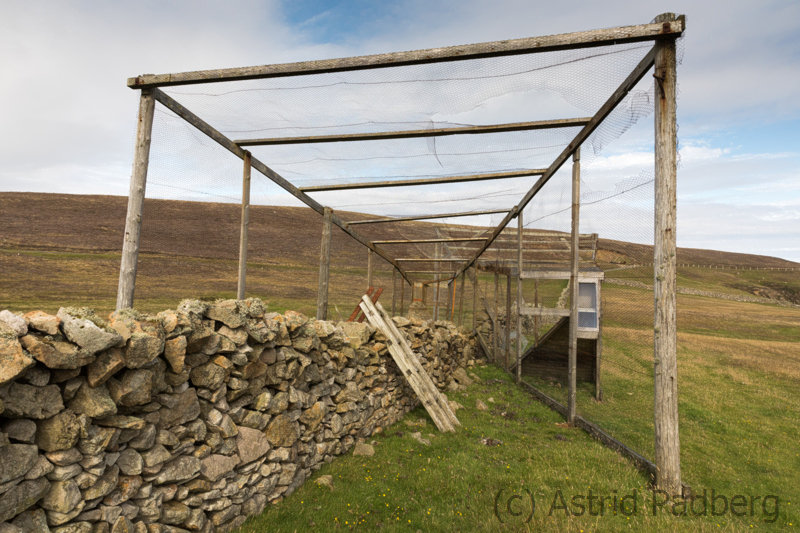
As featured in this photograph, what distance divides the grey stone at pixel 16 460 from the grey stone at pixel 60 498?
22cm

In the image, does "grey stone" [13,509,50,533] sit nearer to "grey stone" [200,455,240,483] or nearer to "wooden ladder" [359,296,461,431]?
"grey stone" [200,455,240,483]

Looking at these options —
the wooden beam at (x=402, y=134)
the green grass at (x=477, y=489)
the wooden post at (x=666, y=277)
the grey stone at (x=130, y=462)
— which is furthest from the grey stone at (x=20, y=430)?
the wooden post at (x=666, y=277)

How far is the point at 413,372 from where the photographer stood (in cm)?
668

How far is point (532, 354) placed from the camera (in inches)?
424

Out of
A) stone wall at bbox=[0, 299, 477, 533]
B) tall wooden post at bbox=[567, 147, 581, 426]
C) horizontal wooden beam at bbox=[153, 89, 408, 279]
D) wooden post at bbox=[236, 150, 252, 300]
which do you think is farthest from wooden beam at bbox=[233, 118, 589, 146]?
stone wall at bbox=[0, 299, 477, 533]

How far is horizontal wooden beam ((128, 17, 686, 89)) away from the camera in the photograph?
3771mm

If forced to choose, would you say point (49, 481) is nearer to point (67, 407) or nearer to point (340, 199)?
point (67, 407)

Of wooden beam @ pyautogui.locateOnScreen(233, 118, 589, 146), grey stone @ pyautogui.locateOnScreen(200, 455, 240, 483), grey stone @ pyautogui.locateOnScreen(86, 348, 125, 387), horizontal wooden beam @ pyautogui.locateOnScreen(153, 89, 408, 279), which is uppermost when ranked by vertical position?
wooden beam @ pyautogui.locateOnScreen(233, 118, 589, 146)

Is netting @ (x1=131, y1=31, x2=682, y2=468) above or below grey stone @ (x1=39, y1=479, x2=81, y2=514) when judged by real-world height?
above

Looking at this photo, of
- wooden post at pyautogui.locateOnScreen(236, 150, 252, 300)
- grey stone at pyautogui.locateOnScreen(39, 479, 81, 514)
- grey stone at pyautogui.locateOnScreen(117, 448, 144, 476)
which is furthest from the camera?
wooden post at pyautogui.locateOnScreen(236, 150, 252, 300)

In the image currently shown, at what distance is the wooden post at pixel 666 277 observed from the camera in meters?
3.88

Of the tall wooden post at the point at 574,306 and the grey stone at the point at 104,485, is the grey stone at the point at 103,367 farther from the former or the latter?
the tall wooden post at the point at 574,306

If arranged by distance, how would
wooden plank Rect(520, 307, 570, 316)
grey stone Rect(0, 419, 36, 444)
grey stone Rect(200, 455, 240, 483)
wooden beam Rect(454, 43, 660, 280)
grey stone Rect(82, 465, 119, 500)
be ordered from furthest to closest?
wooden plank Rect(520, 307, 570, 316) → wooden beam Rect(454, 43, 660, 280) → grey stone Rect(200, 455, 240, 483) → grey stone Rect(82, 465, 119, 500) → grey stone Rect(0, 419, 36, 444)

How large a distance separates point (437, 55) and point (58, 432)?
420cm
